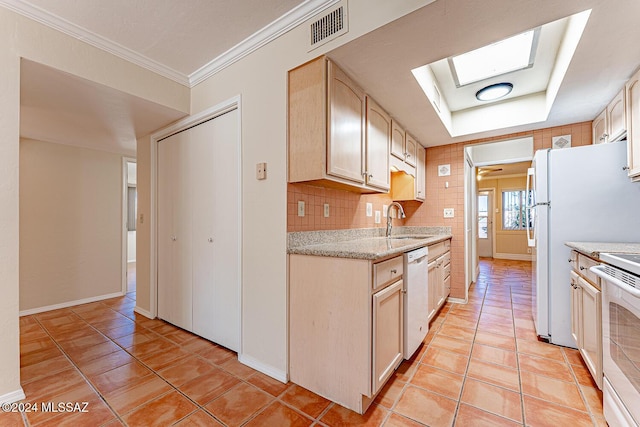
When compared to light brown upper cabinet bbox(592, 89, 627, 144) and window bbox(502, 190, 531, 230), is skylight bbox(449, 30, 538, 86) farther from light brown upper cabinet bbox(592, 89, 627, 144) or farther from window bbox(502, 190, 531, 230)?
window bbox(502, 190, 531, 230)

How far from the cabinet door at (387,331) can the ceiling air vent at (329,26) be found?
1.50 m

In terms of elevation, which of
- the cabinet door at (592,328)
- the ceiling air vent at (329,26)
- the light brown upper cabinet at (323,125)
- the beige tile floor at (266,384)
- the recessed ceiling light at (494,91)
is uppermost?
the recessed ceiling light at (494,91)

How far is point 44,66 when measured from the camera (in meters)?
1.72

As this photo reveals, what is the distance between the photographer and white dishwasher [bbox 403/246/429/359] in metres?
1.83

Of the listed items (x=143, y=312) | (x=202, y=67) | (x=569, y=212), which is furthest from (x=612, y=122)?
(x=143, y=312)

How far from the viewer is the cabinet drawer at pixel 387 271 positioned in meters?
1.49

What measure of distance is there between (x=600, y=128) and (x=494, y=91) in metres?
0.98

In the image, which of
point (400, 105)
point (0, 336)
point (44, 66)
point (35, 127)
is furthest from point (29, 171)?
point (400, 105)

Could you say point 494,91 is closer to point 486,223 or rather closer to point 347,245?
point 347,245

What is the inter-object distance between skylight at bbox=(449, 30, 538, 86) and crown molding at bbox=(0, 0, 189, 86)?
7.83ft

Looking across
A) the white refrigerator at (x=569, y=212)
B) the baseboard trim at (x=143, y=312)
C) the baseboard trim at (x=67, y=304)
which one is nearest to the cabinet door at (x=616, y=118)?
the white refrigerator at (x=569, y=212)

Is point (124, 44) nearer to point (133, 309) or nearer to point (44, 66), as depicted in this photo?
point (44, 66)

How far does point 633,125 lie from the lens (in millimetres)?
1831

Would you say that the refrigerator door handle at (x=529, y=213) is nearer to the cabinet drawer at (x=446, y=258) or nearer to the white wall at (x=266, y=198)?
the cabinet drawer at (x=446, y=258)
